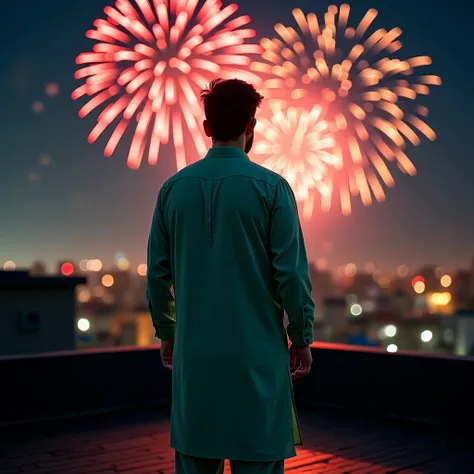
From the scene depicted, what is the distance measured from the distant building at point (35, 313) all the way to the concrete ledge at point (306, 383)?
212 inches

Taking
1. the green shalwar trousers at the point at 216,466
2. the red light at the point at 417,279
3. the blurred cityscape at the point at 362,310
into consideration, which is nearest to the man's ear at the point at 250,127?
the green shalwar trousers at the point at 216,466

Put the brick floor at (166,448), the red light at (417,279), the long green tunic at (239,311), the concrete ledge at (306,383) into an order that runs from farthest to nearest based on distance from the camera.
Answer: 1. the red light at (417,279)
2. the concrete ledge at (306,383)
3. the brick floor at (166,448)
4. the long green tunic at (239,311)

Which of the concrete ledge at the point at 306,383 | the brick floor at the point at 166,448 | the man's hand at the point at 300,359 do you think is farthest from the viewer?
the concrete ledge at the point at 306,383

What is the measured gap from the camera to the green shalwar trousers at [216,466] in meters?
2.63

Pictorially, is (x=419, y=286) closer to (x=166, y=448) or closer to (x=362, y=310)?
(x=362, y=310)

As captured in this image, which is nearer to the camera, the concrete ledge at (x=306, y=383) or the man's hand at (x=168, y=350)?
the man's hand at (x=168, y=350)

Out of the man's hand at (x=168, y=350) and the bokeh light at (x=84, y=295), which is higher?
the man's hand at (x=168, y=350)

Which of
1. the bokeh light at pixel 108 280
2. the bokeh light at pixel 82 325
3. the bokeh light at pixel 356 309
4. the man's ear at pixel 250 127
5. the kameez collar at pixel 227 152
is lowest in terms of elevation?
the bokeh light at pixel 356 309

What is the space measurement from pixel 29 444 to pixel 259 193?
3711mm

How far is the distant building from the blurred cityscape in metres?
45.0

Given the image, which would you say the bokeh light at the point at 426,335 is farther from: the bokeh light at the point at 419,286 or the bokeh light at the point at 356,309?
the bokeh light at the point at 356,309

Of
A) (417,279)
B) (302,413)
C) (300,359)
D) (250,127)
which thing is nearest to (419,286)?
(417,279)

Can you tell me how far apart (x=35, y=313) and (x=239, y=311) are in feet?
32.4

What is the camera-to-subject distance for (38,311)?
40.2ft
